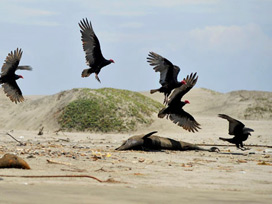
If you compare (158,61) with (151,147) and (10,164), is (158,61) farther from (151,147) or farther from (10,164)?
(10,164)

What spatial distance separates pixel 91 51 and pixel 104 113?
11335mm

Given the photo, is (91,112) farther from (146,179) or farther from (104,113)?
(146,179)

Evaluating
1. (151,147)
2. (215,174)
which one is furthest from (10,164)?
(151,147)

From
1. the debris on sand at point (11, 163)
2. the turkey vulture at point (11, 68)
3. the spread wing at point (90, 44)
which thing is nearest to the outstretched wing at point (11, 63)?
the turkey vulture at point (11, 68)

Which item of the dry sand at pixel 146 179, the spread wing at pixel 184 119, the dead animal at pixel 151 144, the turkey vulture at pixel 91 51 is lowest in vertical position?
the dry sand at pixel 146 179

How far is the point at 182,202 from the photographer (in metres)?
6.43

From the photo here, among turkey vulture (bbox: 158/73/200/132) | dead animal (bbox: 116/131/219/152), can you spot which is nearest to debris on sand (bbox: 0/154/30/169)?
dead animal (bbox: 116/131/219/152)

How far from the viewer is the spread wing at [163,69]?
14.8 m

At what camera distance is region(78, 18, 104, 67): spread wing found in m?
15.3

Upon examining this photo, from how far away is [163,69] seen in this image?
48.7 ft

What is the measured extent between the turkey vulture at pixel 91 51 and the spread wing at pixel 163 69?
3.96 ft

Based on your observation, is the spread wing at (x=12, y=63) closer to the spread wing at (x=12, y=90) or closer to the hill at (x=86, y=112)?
the spread wing at (x=12, y=90)

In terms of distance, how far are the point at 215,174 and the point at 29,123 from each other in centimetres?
2086

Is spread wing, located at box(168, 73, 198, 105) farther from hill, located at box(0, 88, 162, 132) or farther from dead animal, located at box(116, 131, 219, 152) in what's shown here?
hill, located at box(0, 88, 162, 132)
